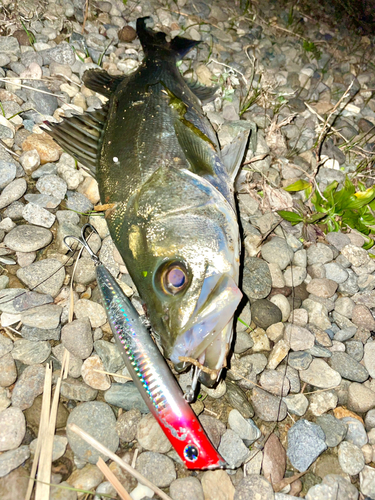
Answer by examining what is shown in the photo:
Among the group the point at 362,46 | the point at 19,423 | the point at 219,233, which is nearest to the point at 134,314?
the point at 219,233

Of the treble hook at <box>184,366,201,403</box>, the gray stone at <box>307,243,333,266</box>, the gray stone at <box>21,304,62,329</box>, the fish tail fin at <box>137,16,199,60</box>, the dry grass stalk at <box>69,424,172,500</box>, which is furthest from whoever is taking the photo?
the fish tail fin at <box>137,16,199,60</box>

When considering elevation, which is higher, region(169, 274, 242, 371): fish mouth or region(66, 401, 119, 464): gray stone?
region(169, 274, 242, 371): fish mouth

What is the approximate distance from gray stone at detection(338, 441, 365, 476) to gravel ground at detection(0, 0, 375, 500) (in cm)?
1

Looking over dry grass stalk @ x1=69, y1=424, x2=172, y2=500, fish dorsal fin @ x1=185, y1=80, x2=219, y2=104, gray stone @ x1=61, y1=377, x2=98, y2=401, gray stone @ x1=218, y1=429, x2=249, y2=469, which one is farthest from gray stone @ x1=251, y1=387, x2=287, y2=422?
fish dorsal fin @ x1=185, y1=80, x2=219, y2=104

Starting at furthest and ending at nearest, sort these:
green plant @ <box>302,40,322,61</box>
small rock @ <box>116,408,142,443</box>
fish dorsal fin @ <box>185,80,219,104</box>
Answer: green plant @ <box>302,40,322,61</box>, fish dorsal fin @ <box>185,80,219,104</box>, small rock @ <box>116,408,142,443</box>

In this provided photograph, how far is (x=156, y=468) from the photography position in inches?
94.1

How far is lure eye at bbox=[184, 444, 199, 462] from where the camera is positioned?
230 cm

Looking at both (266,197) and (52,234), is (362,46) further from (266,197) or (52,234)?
(52,234)

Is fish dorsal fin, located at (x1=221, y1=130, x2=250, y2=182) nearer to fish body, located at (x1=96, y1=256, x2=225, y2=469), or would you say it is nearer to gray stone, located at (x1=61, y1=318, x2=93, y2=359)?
fish body, located at (x1=96, y1=256, x2=225, y2=469)

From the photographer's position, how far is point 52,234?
3.20 metres

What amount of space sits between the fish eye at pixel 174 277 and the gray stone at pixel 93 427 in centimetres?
104

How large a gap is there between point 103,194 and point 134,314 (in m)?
1.06

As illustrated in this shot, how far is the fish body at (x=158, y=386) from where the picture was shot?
231 centimetres

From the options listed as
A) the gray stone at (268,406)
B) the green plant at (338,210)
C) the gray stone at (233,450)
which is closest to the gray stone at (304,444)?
the gray stone at (268,406)
